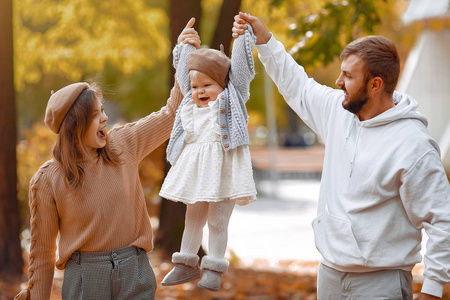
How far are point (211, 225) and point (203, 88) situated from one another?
694 millimetres

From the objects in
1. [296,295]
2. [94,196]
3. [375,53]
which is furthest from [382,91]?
[296,295]

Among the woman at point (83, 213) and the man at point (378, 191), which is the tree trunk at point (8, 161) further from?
the man at point (378, 191)

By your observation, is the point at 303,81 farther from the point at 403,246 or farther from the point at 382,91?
the point at 403,246

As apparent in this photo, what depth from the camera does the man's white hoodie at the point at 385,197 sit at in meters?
3.03

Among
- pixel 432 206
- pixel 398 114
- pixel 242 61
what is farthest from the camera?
pixel 242 61

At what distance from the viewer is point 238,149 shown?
3254 mm

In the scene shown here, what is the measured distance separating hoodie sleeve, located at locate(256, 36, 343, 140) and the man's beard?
260 millimetres

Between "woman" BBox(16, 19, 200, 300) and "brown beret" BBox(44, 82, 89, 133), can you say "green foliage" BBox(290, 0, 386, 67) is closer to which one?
"woman" BBox(16, 19, 200, 300)

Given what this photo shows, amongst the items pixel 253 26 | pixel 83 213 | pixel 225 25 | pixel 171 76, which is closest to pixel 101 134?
pixel 83 213

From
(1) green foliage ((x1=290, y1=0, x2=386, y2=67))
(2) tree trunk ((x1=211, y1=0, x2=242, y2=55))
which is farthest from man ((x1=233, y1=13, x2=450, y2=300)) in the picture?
(1) green foliage ((x1=290, y1=0, x2=386, y2=67))

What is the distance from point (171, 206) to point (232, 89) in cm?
469

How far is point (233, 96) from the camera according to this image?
3.24m

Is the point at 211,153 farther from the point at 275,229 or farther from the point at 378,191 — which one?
the point at 275,229

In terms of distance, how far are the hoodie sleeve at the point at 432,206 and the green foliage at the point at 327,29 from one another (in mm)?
4266
